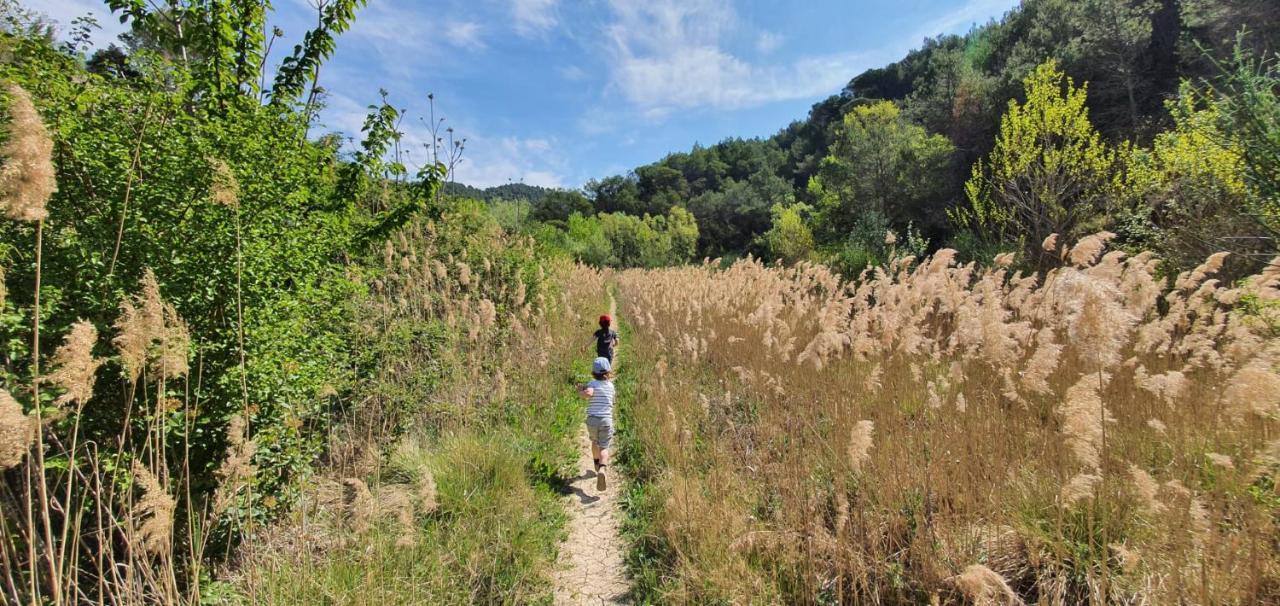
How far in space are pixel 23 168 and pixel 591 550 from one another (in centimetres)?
375

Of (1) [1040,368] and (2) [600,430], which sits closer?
(1) [1040,368]

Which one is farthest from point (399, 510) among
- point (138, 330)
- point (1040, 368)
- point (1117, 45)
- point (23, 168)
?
point (1117, 45)

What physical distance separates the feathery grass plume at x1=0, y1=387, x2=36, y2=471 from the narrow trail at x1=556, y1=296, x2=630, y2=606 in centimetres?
270

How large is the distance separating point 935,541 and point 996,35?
3695 centimetres

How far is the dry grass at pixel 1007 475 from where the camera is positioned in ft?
6.59

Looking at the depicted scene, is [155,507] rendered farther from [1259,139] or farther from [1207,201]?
[1207,201]

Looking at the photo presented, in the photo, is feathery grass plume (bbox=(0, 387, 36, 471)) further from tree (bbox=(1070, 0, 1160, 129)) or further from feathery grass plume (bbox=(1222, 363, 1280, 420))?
tree (bbox=(1070, 0, 1160, 129))

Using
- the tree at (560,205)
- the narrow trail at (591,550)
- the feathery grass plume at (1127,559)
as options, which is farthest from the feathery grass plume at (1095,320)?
the tree at (560,205)

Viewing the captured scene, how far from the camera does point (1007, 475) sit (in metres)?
2.83

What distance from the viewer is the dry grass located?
6.59 feet

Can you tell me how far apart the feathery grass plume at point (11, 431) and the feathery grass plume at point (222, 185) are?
1.15 metres

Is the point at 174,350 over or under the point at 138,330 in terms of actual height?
under

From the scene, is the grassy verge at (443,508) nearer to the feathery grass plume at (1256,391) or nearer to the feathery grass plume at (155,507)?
the feathery grass plume at (155,507)

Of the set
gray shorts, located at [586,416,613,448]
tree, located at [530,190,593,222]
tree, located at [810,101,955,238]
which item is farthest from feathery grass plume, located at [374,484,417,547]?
tree, located at [530,190,593,222]
